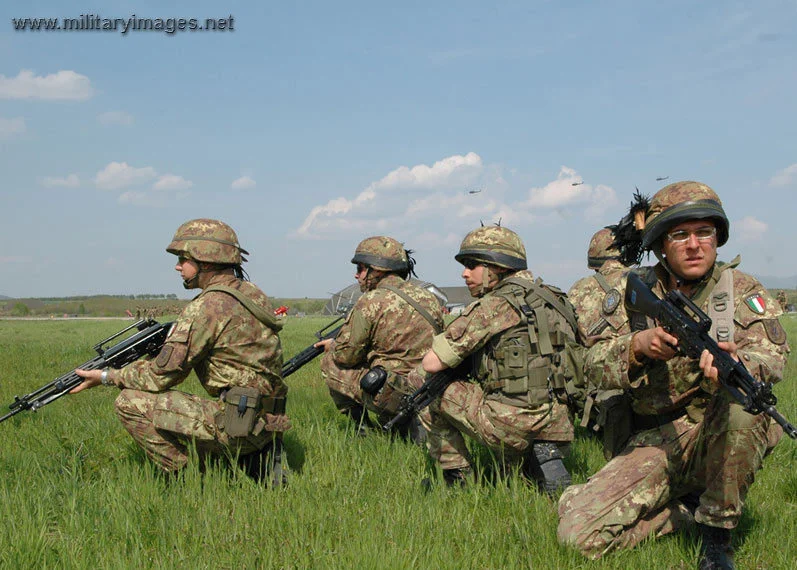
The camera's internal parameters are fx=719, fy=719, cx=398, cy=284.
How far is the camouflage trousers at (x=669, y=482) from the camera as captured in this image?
3746mm

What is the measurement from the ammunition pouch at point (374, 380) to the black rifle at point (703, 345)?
136 inches

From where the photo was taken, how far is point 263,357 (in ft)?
18.8

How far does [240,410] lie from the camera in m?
5.41

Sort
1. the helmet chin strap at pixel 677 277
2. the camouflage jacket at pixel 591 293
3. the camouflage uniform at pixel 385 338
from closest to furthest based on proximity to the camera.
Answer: the helmet chin strap at pixel 677 277 → the camouflage uniform at pixel 385 338 → the camouflage jacket at pixel 591 293

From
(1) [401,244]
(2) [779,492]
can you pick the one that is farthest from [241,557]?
(1) [401,244]

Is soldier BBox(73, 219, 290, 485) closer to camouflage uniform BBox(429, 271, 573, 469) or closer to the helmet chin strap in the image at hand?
camouflage uniform BBox(429, 271, 573, 469)

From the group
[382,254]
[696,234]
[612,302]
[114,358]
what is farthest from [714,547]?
[382,254]

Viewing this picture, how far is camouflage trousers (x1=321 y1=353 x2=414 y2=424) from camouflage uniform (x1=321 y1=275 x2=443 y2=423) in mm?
10

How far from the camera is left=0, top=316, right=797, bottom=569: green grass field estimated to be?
3.74 metres

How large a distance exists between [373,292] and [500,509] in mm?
3329

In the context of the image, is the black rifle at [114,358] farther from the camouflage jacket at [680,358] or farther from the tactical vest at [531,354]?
the camouflage jacket at [680,358]

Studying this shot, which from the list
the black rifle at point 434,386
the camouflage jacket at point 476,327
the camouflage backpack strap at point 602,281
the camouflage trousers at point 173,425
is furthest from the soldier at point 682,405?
the camouflage backpack strap at point 602,281

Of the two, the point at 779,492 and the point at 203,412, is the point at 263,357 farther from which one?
the point at 779,492

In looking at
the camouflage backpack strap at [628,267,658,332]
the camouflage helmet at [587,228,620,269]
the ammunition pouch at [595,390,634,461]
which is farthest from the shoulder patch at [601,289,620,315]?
the camouflage helmet at [587,228,620,269]
